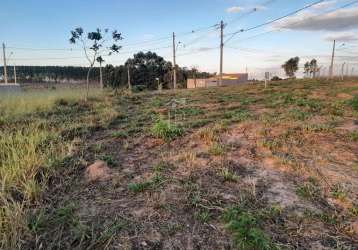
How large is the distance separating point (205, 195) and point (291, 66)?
4764 cm

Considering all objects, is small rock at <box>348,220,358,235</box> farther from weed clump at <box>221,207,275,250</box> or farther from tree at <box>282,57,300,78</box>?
tree at <box>282,57,300,78</box>

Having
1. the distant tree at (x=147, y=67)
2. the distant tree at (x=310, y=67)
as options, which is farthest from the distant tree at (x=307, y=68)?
the distant tree at (x=147, y=67)

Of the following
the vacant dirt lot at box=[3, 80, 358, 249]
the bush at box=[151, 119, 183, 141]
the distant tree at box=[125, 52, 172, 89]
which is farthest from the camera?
the distant tree at box=[125, 52, 172, 89]

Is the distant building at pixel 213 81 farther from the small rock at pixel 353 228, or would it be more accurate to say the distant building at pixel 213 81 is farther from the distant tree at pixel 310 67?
the small rock at pixel 353 228

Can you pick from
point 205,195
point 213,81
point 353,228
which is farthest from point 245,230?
point 213,81

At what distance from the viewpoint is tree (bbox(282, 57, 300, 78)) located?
44688 mm

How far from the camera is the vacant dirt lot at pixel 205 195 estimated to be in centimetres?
183

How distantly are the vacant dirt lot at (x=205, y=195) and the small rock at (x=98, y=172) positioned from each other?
0.09 ft

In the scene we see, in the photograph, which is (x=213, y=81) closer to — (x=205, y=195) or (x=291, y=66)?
(x=291, y=66)

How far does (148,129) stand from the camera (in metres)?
4.85

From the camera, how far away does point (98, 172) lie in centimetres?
292

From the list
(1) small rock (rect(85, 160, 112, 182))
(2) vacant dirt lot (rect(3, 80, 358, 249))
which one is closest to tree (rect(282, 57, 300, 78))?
(2) vacant dirt lot (rect(3, 80, 358, 249))

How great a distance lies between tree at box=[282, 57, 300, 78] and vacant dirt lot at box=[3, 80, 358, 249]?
4492cm

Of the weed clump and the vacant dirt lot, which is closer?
the weed clump
